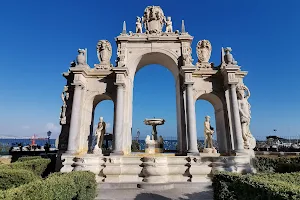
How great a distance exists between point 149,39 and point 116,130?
8390 mm

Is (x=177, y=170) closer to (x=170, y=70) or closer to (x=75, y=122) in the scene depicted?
(x=75, y=122)

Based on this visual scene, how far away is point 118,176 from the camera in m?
11.5

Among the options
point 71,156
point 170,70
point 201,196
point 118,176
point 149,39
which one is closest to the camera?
point 201,196

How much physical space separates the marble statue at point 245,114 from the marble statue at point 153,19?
892 centimetres


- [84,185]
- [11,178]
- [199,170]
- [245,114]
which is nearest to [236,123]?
[245,114]

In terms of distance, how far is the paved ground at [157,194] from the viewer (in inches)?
334

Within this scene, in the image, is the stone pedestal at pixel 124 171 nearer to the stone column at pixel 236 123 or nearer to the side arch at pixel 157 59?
the stone column at pixel 236 123

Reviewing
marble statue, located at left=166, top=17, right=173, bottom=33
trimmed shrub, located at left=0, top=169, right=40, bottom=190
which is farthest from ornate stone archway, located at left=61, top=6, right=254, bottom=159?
trimmed shrub, located at left=0, top=169, right=40, bottom=190

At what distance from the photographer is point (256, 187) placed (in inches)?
183

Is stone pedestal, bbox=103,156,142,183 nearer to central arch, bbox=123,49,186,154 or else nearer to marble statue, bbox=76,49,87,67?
central arch, bbox=123,49,186,154

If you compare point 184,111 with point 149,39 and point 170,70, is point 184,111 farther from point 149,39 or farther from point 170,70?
point 149,39

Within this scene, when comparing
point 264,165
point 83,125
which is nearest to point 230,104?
point 264,165

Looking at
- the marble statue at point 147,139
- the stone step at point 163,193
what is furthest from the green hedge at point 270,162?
the marble statue at point 147,139

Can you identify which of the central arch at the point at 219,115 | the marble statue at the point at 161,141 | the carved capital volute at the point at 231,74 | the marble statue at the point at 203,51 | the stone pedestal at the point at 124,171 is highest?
the marble statue at the point at 203,51
